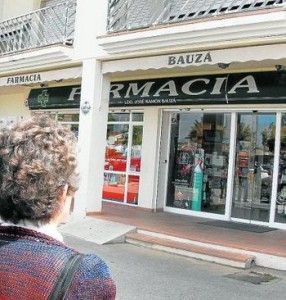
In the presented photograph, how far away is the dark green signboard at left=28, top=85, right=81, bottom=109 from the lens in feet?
45.5

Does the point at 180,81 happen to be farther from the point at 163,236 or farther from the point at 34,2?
the point at 34,2

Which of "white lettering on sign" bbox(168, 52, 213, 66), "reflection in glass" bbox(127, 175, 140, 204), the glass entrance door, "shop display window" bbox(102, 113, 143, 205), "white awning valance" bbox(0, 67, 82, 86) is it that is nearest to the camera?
"white lettering on sign" bbox(168, 52, 213, 66)

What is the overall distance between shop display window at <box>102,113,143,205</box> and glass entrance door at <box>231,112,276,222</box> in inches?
116

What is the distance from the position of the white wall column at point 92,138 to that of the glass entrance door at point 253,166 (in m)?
3.04

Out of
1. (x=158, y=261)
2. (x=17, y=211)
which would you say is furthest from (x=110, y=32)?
(x=17, y=211)

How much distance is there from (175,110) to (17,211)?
10.9 metres

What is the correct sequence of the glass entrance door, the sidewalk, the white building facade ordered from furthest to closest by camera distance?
the glass entrance door
the white building facade
the sidewalk

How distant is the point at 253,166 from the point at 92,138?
3580 mm

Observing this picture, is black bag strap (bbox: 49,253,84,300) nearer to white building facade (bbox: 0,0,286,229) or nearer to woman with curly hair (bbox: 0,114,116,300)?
woman with curly hair (bbox: 0,114,116,300)

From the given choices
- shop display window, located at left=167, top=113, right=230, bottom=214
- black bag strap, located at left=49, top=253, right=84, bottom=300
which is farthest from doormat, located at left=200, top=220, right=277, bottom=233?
black bag strap, located at left=49, top=253, right=84, bottom=300

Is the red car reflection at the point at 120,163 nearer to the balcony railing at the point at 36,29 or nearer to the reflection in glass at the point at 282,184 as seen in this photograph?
the balcony railing at the point at 36,29

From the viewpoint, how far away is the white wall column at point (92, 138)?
35.3 feet

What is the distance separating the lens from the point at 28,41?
44.9 ft

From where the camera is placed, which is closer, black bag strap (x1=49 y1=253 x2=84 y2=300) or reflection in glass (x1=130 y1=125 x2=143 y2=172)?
black bag strap (x1=49 y1=253 x2=84 y2=300)
